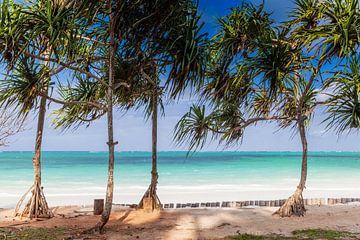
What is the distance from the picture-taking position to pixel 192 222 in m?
6.30

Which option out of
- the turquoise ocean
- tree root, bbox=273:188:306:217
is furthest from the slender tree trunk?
tree root, bbox=273:188:306:217

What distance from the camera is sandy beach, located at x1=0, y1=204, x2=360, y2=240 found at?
5.53 metres

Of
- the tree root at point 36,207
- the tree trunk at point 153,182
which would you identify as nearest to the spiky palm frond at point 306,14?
the tree trunk at point 153,182

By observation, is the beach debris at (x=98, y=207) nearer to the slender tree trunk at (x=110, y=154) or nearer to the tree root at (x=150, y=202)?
the tree root at (x=150, y=202)

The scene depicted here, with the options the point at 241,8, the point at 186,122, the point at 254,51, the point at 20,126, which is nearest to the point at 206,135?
the point at 186,122

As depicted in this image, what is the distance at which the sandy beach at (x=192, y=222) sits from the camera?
5527mm

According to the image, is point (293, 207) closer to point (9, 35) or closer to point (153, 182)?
point (153, 182)

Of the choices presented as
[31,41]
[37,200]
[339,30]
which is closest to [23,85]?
[31,41]

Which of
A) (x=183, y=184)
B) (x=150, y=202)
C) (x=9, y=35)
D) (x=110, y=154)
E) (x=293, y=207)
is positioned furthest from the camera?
(x=183, y=184)

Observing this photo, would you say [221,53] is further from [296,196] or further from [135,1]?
[296,196]

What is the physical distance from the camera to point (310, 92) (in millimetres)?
7191

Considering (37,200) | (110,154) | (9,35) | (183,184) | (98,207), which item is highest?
(9,35)

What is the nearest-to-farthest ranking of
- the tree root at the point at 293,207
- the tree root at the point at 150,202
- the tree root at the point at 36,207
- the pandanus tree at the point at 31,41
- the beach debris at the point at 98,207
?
the pandanus tree at the point at 31,41
the tree root at the point at 36,207
the tree root at the point at 293,207
the beach debris at the point at 98,207
the tree root at the point at 150,202

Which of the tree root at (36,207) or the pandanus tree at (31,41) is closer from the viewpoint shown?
the pandanus tree at (31,41)
